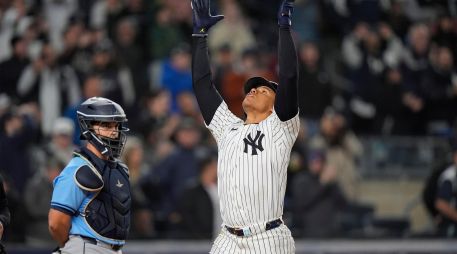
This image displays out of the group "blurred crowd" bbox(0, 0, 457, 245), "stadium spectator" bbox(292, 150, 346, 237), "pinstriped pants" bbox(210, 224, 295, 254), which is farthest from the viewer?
"stadium spectator" bbox(292, 150, 346, 237)

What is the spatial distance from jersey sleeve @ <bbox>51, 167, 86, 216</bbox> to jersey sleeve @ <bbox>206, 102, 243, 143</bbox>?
1046 mm

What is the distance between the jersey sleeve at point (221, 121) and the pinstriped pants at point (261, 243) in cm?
70

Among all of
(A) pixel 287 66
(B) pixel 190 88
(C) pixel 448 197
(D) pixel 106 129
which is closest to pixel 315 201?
(C) pixel 448 197

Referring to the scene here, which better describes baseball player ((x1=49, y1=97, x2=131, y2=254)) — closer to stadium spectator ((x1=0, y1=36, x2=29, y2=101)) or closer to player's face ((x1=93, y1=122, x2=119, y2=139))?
player's face ((x1=93, y1=122, x2=119, y2=139))

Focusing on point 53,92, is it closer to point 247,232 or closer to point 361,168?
point 361,168

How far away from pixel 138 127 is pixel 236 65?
1.58 meters

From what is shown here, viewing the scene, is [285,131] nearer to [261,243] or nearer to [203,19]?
[261,243]

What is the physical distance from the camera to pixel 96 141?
24.3 ft

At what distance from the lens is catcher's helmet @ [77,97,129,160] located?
292 inches

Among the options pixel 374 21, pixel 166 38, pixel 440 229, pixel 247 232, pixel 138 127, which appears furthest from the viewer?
pixel 374 21

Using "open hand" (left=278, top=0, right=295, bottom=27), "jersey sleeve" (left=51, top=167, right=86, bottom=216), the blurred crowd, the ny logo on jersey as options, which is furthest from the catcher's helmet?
the blurred crowd

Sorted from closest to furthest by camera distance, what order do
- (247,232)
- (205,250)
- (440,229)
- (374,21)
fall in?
1. (247,232)
2. (205,250)
3. (440,229)
4. (374,21)

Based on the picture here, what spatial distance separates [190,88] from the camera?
14312 millimetres

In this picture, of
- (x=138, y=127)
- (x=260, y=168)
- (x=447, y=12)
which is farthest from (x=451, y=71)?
(x=260, y=168)
